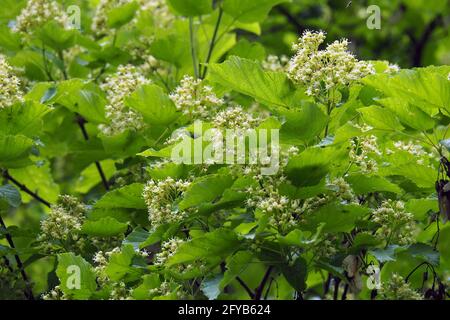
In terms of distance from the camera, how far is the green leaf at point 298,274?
4.21 metres

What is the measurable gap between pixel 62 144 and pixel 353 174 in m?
2.96

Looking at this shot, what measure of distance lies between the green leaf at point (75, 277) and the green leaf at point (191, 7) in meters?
2.28

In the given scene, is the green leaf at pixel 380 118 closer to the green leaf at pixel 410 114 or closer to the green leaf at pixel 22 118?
the green leaf at pixel 410 114

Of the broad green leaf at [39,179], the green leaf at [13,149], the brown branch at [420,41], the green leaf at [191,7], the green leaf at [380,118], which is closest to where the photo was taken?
the green leaf at [380,118]

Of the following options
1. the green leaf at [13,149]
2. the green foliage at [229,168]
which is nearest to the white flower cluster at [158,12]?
the green foliage at [229,168]

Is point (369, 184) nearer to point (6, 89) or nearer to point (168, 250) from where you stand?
point (168, 250)

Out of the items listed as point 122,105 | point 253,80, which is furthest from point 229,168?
point 122,105

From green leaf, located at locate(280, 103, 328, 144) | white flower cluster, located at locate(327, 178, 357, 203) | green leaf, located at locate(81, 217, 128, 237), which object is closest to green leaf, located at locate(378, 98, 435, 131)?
green leaf, located at locate(280, 103, 328, 144)

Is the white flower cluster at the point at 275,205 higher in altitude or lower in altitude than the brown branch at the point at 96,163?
lower

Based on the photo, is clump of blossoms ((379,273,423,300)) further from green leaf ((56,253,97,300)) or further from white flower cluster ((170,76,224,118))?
green leaf ((56,253,97,300))

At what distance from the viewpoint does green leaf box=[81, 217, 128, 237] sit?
4.75 meters

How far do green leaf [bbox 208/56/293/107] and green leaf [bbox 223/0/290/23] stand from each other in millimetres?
1612
